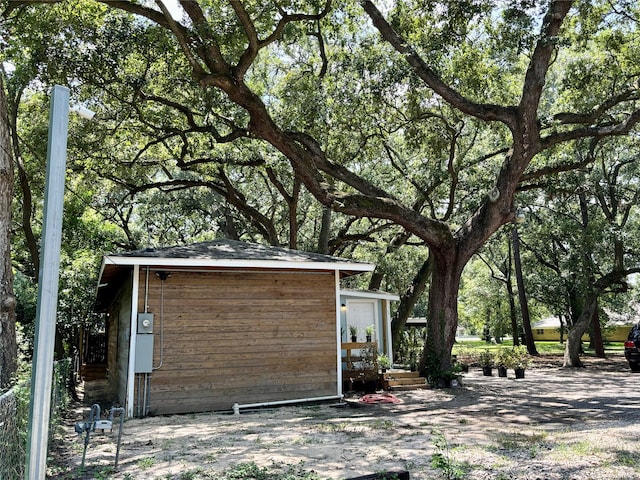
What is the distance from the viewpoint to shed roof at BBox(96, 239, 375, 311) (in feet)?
30.4

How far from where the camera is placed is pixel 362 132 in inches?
573

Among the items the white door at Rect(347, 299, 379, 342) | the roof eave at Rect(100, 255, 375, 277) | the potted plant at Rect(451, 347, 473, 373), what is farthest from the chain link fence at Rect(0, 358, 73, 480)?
the white door at Rect(347, 299, 379, 342)

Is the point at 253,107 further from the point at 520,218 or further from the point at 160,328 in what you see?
the point at 520,218

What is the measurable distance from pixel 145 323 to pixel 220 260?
1.77m

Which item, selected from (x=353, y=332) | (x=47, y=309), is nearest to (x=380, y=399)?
(x=353, y=332)

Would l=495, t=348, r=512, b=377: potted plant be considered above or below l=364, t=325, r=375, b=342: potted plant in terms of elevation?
below

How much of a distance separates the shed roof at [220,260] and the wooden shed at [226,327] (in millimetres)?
20

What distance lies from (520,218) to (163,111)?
10203 mm

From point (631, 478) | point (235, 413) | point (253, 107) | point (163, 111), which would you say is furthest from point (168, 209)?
point (631, 478)

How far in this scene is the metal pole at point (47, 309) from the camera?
7.30 feet

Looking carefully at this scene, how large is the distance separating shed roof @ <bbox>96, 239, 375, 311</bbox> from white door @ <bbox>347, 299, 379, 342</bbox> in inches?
212

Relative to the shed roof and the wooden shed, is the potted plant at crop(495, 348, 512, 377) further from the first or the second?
the wooden shed

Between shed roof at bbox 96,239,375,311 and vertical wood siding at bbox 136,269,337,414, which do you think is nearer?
shed roof at bbox 96,239,375,311

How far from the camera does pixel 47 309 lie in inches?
89.9
